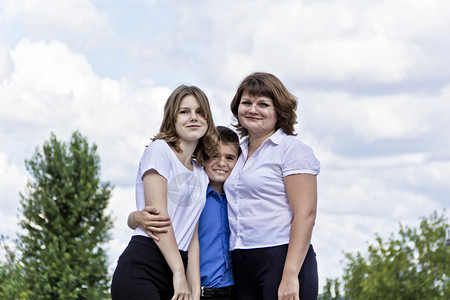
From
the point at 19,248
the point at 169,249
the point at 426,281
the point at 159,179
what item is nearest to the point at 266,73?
the point at 159,179

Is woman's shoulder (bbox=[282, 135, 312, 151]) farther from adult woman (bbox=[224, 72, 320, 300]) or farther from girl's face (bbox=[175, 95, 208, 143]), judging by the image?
girl's face (bbox=[175, 95, 208, 143])

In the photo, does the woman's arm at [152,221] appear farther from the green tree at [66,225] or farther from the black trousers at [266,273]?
the green tree at [66,225]

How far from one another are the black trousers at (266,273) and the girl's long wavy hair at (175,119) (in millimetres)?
804

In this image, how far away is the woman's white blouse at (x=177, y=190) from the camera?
4129mm

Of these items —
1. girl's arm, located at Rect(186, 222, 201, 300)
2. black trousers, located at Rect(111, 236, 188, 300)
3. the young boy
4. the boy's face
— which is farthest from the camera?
the boy's face

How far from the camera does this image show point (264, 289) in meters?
4.14

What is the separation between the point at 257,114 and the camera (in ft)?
14.3

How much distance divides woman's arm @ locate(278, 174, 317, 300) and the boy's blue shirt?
532mm

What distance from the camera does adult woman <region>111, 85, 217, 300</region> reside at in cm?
405

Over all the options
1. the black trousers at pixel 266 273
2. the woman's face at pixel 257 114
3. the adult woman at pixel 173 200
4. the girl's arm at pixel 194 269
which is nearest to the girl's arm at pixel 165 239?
the adult woman at pixel 173 200

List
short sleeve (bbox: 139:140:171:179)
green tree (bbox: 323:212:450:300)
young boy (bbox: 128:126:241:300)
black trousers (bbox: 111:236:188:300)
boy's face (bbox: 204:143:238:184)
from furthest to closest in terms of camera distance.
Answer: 1. green tree (bbox: 323:212:450:300)
2. boy's face (bbox: 204:143:238:184)
3. young boy (bbox: 128:126:241:300)
4. short sleeve (bbox: 139:140:171:179)
5. black trousers (bbox: 111:236:188:300)

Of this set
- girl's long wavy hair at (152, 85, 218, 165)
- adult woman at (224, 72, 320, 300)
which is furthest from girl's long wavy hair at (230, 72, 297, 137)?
girl's long wavy hair at (152, 85, 218, 165)

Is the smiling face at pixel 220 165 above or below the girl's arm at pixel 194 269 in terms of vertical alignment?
above

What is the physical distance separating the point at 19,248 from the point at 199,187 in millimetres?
7598
